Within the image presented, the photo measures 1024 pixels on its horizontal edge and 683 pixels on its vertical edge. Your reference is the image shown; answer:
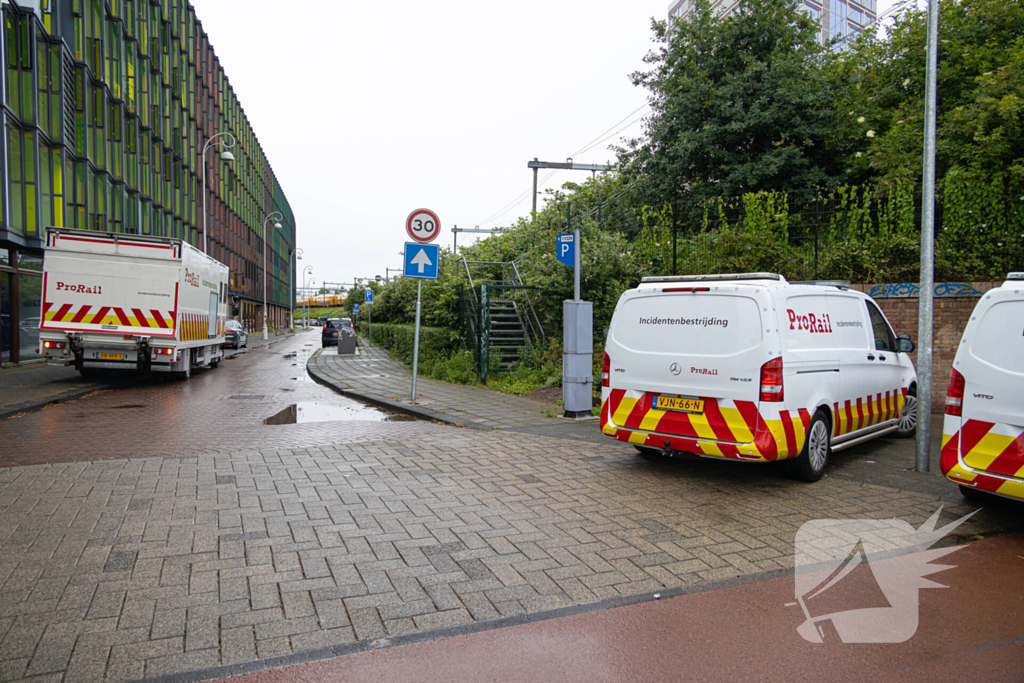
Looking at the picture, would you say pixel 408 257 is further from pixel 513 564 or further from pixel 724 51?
pixel 724 51

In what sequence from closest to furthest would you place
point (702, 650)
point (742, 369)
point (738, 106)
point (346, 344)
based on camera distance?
point (702, 650)
point (742, 369)
point (738, 106)
point (346, 344)

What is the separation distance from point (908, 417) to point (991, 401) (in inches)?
151

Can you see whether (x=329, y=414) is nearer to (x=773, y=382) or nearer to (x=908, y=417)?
(x=773, y=382)

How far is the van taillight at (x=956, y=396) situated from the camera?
512 centimetres

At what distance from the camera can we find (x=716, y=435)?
594 cm

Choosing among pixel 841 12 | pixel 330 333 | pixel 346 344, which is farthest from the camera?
pixel 841 12

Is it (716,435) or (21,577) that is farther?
(716,435)

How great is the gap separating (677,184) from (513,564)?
17281 millimetres

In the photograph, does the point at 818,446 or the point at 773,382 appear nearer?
the point at 773,382

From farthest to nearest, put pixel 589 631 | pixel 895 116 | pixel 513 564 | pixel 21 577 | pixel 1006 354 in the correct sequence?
pixel 895 116, pixel 1006 354, pixel 513 564, pixel 21 577, pixel 589 631

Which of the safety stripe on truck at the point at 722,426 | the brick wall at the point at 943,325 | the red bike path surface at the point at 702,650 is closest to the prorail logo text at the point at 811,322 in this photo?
the safety stripe on truck at the point at 722,426

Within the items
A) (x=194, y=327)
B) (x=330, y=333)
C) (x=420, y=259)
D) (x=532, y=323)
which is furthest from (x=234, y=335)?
(x=420, y=259)

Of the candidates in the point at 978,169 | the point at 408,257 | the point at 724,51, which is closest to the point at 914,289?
the point at 978,169

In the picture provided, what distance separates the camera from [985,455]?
4.91 m
